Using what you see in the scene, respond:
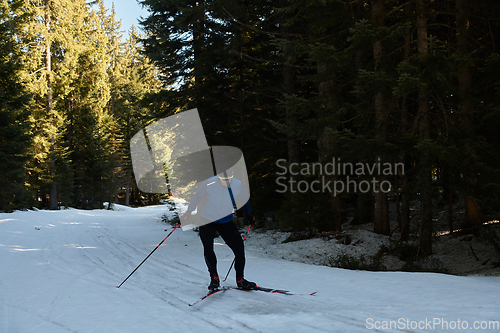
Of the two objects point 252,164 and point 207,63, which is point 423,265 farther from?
point 207,63

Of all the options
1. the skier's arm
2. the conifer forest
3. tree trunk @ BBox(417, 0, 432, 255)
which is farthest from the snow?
the conifer forest

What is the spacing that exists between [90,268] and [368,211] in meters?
10.2

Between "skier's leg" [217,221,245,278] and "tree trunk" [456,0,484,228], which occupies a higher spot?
"tree trunk" [456,0,484,228]

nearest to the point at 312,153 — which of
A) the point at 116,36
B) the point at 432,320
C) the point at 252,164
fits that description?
the point at 252,164

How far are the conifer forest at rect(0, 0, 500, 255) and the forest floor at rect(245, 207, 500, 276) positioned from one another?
45cm

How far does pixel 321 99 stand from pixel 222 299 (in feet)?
19.1

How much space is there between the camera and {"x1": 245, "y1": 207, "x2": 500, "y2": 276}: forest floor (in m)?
7.94

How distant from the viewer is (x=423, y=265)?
817cm

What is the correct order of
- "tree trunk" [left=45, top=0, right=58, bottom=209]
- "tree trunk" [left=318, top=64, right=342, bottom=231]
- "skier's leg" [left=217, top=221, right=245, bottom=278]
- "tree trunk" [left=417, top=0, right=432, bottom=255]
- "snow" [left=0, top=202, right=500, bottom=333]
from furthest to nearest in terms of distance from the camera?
1. "tree trunk" [left=45, top=0, right=58, bottom=209]
2. "tree trunk" [left=318, top=64, right=342, bottom=231]
3. "tree trunk" [left=417, top=0, right=432, bottom=255]
4. "skier's leg" [left=217, top=221, right=245, bottom=278]
5. "snow" [left=0, top=202, right=500, bottom=333]

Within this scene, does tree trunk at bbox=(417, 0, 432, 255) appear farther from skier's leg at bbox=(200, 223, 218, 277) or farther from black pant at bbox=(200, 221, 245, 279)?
skier's leg at bbox=(200, 223, 218, 277)

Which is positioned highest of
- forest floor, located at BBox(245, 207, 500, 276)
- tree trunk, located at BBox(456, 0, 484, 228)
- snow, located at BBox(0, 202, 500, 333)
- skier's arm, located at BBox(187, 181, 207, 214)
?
tree trunk, located at BBox(456, 0, 484, 228)

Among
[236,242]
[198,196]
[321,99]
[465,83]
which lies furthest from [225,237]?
[465,83]

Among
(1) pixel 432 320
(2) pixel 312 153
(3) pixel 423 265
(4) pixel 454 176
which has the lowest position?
(3) pixel 423 265

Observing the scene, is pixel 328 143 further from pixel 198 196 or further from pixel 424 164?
pixel 198 196
